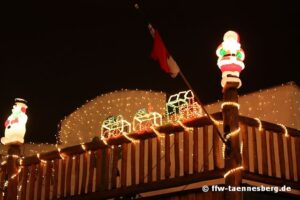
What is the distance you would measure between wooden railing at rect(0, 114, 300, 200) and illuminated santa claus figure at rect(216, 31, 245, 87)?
0.84m

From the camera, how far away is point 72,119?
1664cm

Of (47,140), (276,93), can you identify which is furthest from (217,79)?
(47,140)

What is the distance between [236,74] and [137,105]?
207 inches

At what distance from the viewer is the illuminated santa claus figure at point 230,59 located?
34.0ft

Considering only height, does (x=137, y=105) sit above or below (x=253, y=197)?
above

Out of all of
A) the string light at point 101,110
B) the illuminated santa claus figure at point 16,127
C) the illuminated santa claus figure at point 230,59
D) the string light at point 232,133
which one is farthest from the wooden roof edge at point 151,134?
the string light at point 101,110

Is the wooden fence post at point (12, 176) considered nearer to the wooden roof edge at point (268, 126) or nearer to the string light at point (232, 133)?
the string light at point (232, 133)

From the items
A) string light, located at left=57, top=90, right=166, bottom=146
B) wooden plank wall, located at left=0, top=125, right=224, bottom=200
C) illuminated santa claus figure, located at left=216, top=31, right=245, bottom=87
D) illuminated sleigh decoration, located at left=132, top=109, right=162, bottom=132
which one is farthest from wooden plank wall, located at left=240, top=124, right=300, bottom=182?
string light, located at left=57, top=90, right=166, bottom=146

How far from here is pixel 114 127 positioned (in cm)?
1431

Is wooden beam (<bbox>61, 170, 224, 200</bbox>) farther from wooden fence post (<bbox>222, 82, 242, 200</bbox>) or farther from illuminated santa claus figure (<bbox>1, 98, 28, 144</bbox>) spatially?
illuminated santa claus figure (<bbox>1, 98, 28, 144</bbox>)

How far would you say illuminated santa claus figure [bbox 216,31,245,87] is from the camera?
10.4 meters

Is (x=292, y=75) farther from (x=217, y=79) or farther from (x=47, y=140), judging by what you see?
(x=47, y=140)

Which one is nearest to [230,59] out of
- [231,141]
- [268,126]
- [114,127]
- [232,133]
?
[232,133]

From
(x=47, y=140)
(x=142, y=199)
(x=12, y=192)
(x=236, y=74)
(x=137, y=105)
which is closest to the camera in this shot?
(x=236, y=74)
